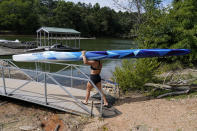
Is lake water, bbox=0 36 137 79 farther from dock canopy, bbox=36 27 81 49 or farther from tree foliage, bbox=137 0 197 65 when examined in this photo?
dock canopy, bbox=36 27 81 49

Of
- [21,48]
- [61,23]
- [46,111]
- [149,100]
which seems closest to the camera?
[46,111]

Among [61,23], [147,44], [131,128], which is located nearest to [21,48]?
[147,44]

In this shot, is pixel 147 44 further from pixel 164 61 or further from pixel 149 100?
pixel 149 100

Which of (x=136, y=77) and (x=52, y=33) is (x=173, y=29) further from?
(x=52, y=33)

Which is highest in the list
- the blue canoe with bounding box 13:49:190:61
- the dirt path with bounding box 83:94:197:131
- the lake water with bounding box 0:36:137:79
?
the blue canoe with bounding box 13:49:190:61

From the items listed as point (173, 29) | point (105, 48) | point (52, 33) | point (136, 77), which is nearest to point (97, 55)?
point (136, 77)

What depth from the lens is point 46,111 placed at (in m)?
5.92

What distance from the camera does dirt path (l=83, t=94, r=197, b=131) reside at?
4.50m

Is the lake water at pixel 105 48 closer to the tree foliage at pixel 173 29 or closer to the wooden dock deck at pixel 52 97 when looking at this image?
the tree foliage at pixel 173 29

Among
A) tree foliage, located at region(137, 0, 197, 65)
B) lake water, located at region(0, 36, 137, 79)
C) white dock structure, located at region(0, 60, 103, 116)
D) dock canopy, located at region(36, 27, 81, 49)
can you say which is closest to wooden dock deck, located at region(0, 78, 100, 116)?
white dock structure, located at region(0, 60, 103, 116)

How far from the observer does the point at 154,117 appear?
5039mm

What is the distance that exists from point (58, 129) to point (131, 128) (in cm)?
209

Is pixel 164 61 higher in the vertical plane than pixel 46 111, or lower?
higher

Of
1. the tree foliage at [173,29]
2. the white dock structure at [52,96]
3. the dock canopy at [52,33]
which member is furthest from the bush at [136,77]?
the dock canopy at [52,33]
